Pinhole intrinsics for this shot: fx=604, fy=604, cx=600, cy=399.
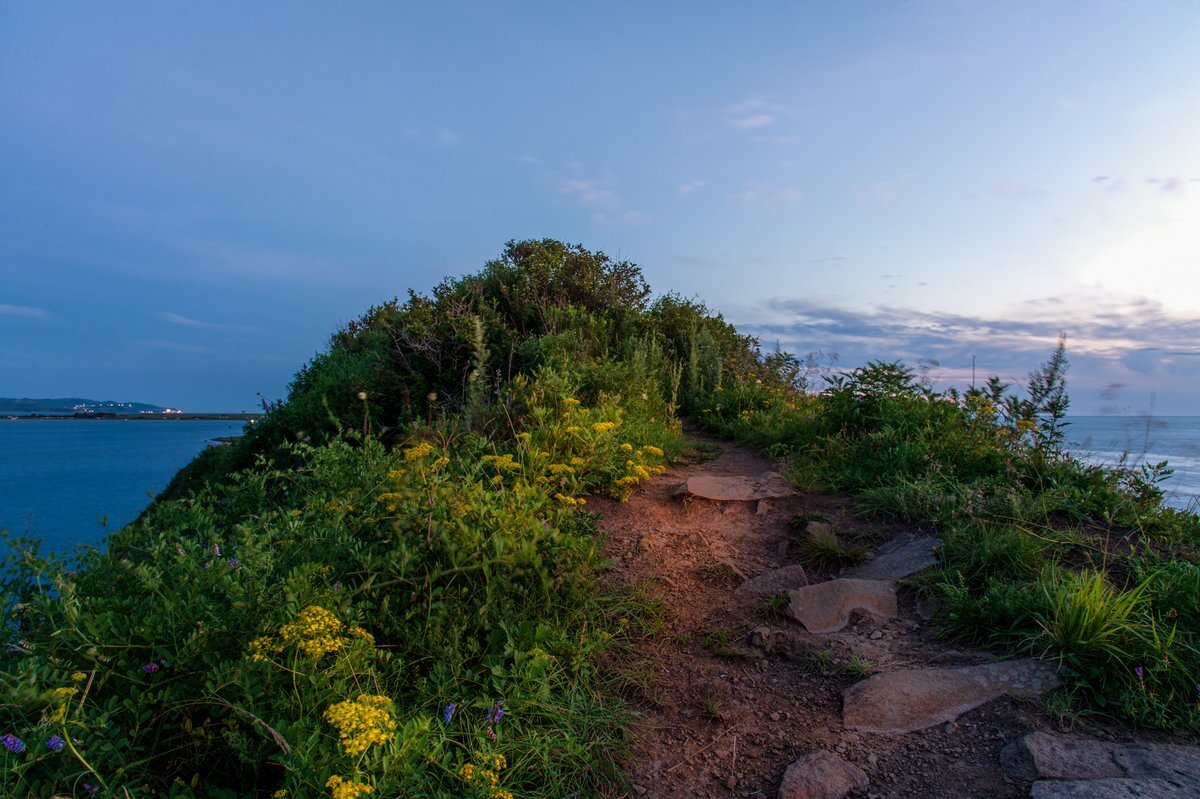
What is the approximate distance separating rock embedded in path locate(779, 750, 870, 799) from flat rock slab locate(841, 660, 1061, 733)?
Result: 30cm

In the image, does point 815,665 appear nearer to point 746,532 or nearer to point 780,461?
point 746,532

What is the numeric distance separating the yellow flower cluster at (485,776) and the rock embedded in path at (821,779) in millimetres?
1090

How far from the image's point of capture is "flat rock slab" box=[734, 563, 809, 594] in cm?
391

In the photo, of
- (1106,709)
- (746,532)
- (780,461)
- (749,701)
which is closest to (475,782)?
(749,701)

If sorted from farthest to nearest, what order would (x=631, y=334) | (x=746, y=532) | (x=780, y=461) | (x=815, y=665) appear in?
(x=631, y=334)
(x=780, y=461)
(x=746, y=532)
(x=815, y=665)

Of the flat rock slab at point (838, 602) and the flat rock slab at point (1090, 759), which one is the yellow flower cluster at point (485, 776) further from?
the flat rock slab at point (838, 602)

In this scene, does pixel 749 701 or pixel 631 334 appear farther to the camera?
pixel 631 334

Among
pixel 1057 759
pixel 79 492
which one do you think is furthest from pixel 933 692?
pixel 79 492

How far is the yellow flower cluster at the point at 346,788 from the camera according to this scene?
1648 mm

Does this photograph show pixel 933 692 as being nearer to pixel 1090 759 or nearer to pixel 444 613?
pixel 1090 759

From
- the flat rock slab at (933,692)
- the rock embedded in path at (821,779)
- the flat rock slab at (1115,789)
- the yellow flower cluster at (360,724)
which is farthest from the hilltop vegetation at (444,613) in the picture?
the rock embedded in path at (821,779)

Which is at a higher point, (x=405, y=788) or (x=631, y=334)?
(x=631, y=334)

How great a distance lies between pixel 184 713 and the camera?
2035 millimetres

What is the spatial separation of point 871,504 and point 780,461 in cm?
177
